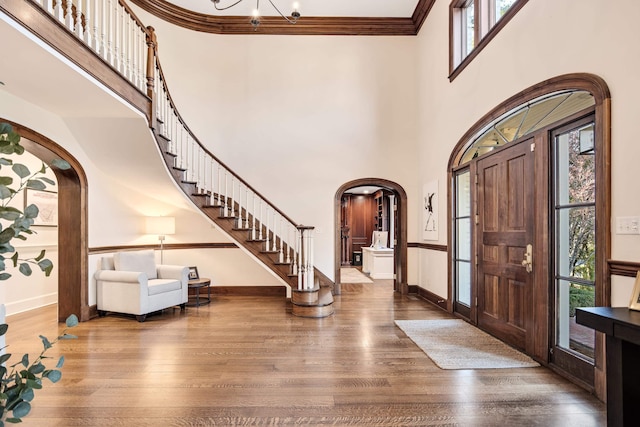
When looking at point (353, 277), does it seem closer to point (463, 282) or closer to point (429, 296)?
point (429, 296)

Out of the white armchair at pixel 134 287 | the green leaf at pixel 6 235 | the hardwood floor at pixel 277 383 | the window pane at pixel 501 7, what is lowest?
the hardwood floor at pixel 277 383

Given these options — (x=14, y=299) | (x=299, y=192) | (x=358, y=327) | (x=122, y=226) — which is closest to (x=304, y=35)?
(x=299, y=192)

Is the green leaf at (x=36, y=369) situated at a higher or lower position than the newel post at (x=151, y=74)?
lower

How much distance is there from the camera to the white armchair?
4641 millimetres

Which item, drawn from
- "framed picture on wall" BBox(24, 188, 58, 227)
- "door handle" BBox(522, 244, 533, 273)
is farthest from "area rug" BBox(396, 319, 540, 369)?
"framed picture on wall" BBox(24, 188, 58, 227)

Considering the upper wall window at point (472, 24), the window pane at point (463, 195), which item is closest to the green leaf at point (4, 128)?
the upper wall window at point (472, 24)

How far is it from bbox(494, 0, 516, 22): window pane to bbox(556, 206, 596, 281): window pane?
2.36 m

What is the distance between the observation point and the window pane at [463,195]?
4746 mm

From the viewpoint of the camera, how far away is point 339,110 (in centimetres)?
661

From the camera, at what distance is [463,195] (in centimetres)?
492

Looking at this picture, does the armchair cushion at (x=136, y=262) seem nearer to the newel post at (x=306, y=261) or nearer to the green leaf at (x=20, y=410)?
the newel post at (x=306, y=261)

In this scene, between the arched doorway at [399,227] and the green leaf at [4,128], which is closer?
the green leaf at [4,128]

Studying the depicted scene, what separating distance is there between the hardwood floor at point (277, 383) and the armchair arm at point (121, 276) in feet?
1.91

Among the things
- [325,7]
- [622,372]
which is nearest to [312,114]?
[325,7]
